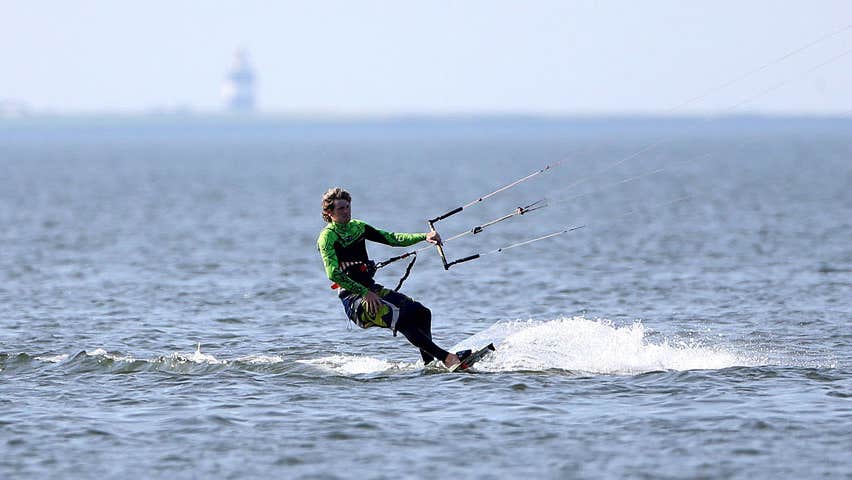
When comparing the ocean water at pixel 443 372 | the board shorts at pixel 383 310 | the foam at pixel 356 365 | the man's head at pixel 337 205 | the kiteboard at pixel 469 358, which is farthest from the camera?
the foam at pixel 356 365

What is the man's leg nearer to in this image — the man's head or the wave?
the wave

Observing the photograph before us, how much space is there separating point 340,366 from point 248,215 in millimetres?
32937

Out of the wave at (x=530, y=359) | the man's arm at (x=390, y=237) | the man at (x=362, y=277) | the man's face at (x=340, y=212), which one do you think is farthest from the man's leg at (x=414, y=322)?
the man's face at (x=340, y=212)

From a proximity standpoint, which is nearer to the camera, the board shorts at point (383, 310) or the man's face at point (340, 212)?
the man's face at point (340, 212)

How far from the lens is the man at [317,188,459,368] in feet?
46.9

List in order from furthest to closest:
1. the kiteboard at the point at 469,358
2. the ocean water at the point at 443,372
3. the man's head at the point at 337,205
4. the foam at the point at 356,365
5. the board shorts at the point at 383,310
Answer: the foam at the point at 356,365, the kiteboard at the point at 469,358, the board shorts at the point at 383,310, the man's head at the point at 337,205, the ocean water at the point at 443,372

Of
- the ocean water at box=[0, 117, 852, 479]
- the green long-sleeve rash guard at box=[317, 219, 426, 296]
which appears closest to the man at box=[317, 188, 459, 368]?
the green long-sleeve rash guard at box=[317, 219, 426, 296]

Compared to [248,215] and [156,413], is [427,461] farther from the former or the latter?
[248,215]

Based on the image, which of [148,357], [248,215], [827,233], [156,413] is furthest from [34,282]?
[248,215]

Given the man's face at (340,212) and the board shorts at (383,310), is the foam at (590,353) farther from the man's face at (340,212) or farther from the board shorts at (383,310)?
the man's face at (340,212)

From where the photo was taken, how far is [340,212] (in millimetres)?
14258

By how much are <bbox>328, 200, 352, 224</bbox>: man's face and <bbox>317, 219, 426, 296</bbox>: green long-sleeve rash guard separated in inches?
3.8

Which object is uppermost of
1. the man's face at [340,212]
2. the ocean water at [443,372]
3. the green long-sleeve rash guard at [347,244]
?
the man's face at [340,212]

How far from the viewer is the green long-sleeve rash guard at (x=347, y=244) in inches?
563
